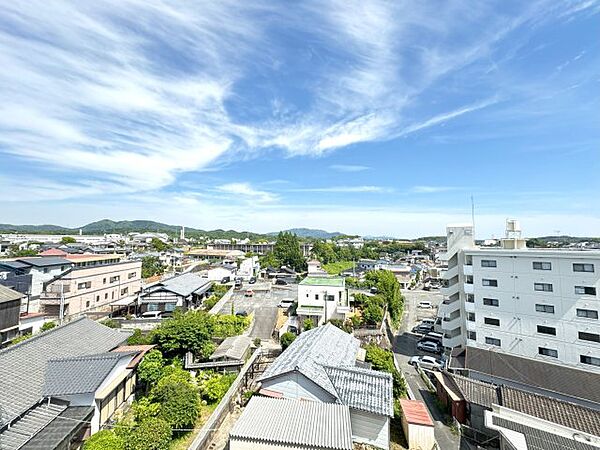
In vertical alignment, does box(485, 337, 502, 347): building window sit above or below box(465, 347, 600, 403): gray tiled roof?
above

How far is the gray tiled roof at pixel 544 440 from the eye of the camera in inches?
439

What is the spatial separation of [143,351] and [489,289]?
24.5 m

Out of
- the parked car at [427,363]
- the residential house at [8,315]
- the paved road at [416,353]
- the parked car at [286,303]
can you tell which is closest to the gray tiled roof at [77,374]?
the residential house at [8,315]

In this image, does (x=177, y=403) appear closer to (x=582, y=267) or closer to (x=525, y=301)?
(x=525, y=301)

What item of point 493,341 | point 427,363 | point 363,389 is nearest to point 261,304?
point 427,363

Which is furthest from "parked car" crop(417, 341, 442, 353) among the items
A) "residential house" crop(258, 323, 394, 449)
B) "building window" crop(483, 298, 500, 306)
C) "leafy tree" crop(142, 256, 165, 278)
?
"leafy tree" crop(142, 256, 165, 278)

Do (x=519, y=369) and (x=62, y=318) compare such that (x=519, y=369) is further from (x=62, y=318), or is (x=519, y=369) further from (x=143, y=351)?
(x=62, y=318)

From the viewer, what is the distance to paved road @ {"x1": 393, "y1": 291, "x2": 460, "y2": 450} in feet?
49.2

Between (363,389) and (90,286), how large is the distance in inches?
1244

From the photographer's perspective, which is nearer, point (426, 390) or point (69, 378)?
point (69, 378)

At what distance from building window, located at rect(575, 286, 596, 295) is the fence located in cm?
2151

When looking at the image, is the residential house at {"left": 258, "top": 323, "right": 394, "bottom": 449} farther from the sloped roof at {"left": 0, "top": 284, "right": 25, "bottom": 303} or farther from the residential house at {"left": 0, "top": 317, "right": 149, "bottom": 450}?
the sloped roof at {"left": 0, "top": 284, "right": 25, "bottom": 303}

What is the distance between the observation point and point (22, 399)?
442 inches

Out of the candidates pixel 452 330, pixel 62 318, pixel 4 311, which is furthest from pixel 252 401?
pixel 62 318
